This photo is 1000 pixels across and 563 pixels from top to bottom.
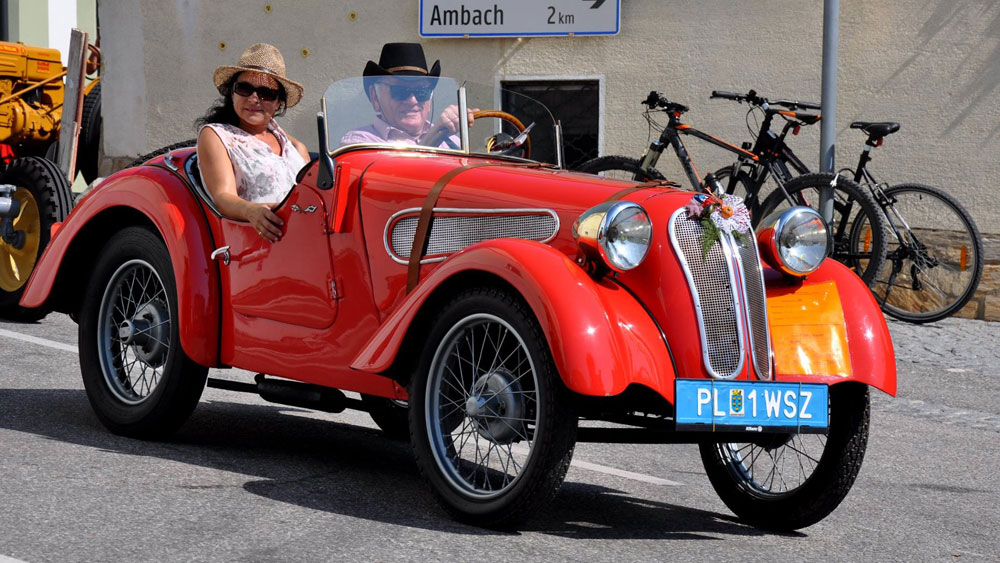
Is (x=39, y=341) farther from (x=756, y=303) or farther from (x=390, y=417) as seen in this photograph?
(x=756, y=303)

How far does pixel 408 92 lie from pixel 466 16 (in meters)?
8.23

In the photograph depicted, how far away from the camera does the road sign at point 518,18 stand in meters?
13.2

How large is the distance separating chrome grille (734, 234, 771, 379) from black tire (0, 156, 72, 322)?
6661mm

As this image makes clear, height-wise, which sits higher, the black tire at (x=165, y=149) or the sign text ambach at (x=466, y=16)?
the sign text ambach at (x=466, y=16)

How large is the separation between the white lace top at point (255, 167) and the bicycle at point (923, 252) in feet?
17.4

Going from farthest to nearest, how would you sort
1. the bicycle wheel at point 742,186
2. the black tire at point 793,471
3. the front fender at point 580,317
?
the bicycle wheel at point 742,186
the black tire at point 793,471
the front fender at point 580,317

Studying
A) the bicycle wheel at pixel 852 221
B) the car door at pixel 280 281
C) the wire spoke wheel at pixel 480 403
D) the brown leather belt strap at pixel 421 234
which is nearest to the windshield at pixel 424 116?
the car door at pixel 280 281

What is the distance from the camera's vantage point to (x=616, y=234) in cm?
433

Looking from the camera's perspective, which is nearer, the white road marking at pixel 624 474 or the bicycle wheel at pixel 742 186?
the white road marking at pixel 624 474

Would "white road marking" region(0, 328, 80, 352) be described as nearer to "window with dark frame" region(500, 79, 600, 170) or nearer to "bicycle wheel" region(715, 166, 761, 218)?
"bicycle wheel" region(715, 166, 761, 218)

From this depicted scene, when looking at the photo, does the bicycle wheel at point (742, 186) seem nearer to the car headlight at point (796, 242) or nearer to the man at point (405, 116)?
the man at point (405, 116)

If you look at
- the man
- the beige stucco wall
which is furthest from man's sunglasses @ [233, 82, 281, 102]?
the beige stucco wall

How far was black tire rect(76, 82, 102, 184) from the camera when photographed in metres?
14.4

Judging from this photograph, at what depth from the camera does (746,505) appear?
4.99 metres
